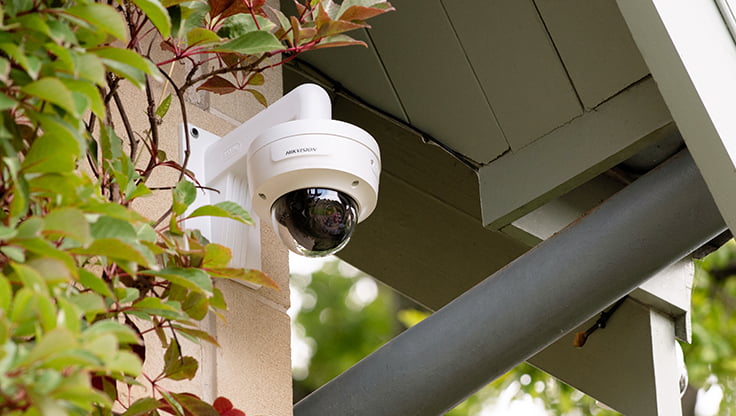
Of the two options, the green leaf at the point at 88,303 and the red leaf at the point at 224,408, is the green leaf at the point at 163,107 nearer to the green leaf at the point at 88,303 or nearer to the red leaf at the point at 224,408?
the red leaf at the point at 224,408

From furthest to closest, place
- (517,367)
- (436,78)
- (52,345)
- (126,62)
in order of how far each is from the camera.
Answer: (517,367) → (436,78) → (126,62) → (52,345)

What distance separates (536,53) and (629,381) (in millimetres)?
883

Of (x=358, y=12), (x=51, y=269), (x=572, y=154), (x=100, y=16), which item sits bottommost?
(x=51, y=269)

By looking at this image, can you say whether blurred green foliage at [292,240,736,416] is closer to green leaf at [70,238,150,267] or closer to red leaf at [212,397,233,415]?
red leaf at [212,397,233,415]

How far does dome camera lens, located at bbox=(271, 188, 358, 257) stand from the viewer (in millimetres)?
1552

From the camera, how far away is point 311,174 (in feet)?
5.04

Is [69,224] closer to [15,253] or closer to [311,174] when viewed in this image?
[15,253]

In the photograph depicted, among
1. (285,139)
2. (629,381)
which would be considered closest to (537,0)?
(285,139)

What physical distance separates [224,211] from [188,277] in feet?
0.36

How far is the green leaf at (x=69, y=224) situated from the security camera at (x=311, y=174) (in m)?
0.61

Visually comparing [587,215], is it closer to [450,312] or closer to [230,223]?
[450,312]

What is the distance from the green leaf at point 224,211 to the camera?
48.1 inches

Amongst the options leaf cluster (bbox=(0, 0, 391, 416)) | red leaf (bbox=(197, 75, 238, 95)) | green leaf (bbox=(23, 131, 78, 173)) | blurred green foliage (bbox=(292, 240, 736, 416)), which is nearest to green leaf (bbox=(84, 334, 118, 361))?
leaf cluster (bbox=(0, 0, 391, 416))

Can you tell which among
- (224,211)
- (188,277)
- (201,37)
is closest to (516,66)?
(201,37)
